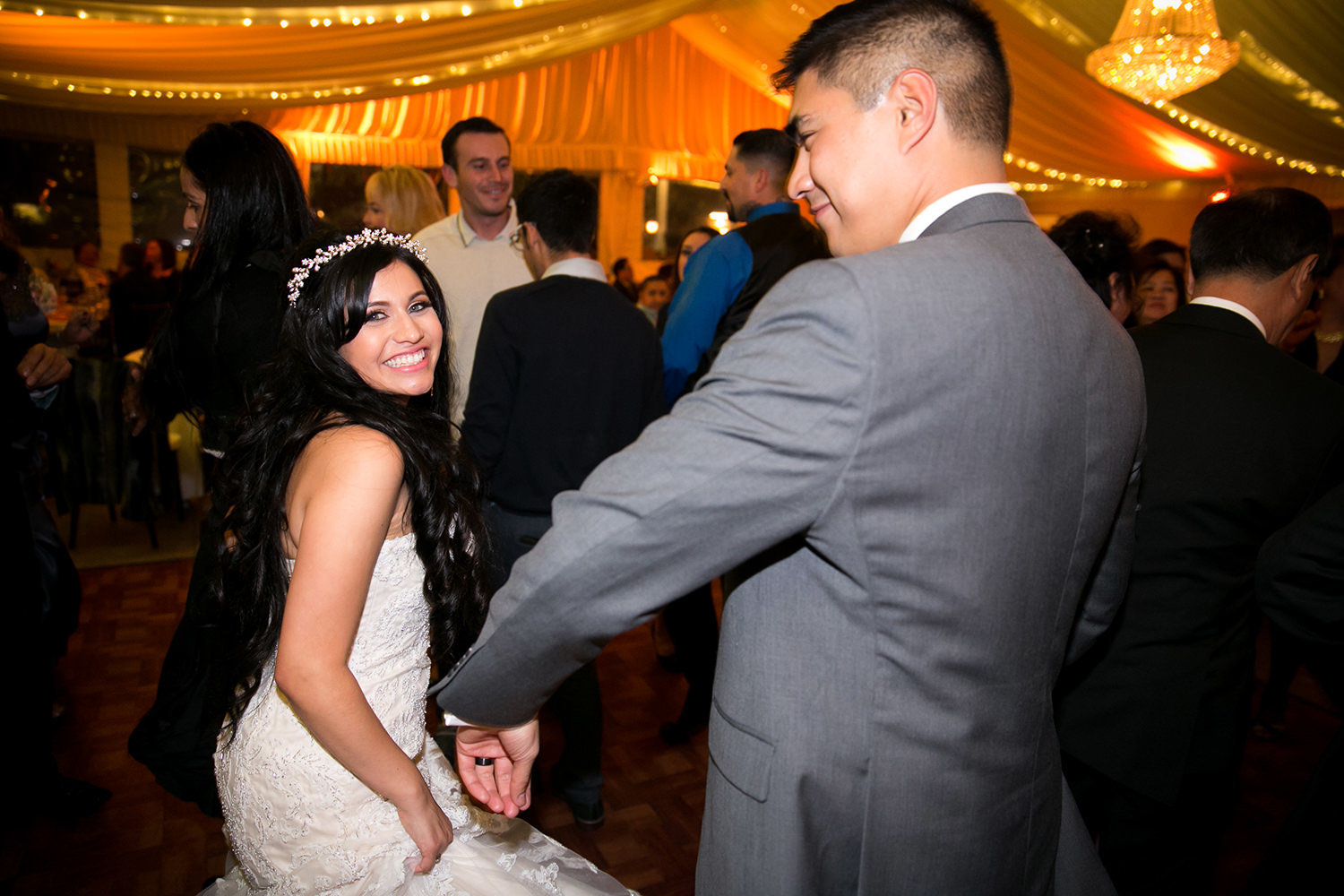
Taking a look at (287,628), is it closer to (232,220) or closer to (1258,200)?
(232,220)

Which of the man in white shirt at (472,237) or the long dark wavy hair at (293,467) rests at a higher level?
the man in white shirt at (472,237)

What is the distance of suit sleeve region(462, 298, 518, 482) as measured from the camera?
2355 millimetres

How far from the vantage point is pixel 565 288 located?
93.7 inches

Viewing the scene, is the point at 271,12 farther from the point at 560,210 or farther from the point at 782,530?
the point at 782,530

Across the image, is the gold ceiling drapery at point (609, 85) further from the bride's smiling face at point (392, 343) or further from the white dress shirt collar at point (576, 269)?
the bride's smiling face at point (392, 343)

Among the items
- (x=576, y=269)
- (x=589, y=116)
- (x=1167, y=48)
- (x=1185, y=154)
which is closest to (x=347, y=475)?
(x=576, y=269)

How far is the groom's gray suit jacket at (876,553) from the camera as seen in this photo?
0.74 metres

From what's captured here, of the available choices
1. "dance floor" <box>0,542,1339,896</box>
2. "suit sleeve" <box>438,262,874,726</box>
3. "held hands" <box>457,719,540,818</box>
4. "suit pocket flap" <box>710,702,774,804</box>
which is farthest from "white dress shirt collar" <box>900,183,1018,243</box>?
"dance floor" <box>0,542,1339,896</box>

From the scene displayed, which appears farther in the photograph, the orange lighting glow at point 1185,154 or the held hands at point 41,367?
the orange lighting glow at point 1185,154

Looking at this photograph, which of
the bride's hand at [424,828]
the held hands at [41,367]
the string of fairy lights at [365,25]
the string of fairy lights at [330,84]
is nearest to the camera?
the bride's hand at [424,828]

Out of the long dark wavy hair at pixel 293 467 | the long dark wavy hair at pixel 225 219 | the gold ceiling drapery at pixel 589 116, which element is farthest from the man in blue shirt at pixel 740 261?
the gold ceiling drapery at pixel 589 116

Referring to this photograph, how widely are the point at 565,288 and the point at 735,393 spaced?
1.72m

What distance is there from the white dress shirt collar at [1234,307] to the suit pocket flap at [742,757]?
142 centimetres

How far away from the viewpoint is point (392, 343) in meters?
1.40
